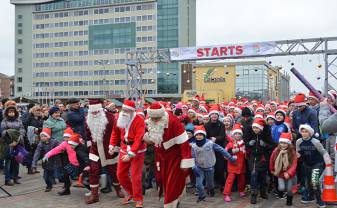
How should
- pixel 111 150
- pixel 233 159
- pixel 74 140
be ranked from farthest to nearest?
pixel 74 140
pixel 233 159
pixel 111 150

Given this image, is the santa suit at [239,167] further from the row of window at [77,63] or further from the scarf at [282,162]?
the row of window at [77,63]

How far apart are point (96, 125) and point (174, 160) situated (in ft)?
6.42

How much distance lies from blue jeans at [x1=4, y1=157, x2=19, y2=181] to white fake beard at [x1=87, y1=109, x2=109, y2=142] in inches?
98.6

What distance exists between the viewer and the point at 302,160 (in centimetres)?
691

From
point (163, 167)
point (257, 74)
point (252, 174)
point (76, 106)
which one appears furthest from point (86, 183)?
point (257, 74)

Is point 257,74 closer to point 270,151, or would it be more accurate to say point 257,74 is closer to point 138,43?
point 138,43

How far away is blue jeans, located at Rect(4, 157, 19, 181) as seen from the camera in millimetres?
8734

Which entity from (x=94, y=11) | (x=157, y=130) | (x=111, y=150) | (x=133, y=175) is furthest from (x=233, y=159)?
(x=94, y=11)

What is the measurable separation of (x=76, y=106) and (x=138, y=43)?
2994 inches

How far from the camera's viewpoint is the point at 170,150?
608 cm

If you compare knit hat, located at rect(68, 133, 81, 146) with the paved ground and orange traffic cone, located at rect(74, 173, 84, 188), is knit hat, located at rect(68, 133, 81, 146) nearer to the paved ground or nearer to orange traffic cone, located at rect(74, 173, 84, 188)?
orange traffic cone, located at rect(74, 173, 84, 188)

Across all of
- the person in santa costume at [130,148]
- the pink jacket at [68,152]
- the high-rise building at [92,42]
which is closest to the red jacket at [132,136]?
the person in santa costume at [130,148]

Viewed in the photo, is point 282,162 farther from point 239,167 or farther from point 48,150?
point 48,150

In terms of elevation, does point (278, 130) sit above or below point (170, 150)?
above
